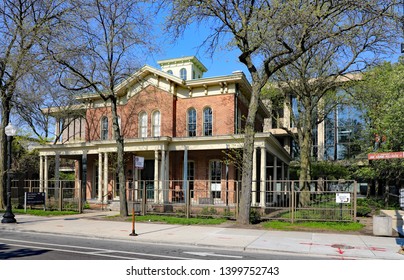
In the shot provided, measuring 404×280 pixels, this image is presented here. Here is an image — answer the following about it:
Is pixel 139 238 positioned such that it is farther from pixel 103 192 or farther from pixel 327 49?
pixel 327 49

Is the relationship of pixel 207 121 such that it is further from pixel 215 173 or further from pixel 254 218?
pixel 254 218

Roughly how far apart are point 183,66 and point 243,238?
2483cm

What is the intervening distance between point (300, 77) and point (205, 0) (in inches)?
451

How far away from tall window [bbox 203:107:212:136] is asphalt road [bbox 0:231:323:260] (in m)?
14.1

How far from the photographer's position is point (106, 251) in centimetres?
998

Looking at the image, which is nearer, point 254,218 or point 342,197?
point 342,197

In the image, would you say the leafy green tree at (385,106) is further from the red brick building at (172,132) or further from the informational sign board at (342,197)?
the informational sign board at (342,197)

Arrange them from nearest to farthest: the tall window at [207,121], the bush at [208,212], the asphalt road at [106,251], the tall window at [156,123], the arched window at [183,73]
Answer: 1. the asphalt road at [106,251]
2. the bush at [208,212]
3. the tall window at [207,121]
4. the tall window at [156,123]
5. the arched window at [183,73]

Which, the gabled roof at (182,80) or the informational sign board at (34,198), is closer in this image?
the informational sign board at (34,198)

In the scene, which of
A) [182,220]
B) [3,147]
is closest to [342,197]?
[182,220]

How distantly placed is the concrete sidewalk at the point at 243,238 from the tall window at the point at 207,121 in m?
10.3

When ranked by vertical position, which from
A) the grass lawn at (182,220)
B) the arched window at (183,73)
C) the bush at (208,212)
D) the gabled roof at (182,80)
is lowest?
the grass lawn at (182,220)

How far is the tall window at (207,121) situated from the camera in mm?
25188

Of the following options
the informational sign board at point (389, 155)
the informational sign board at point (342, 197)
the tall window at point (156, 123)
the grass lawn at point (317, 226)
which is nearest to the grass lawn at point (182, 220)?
the grass lawn at point (317, 226)
